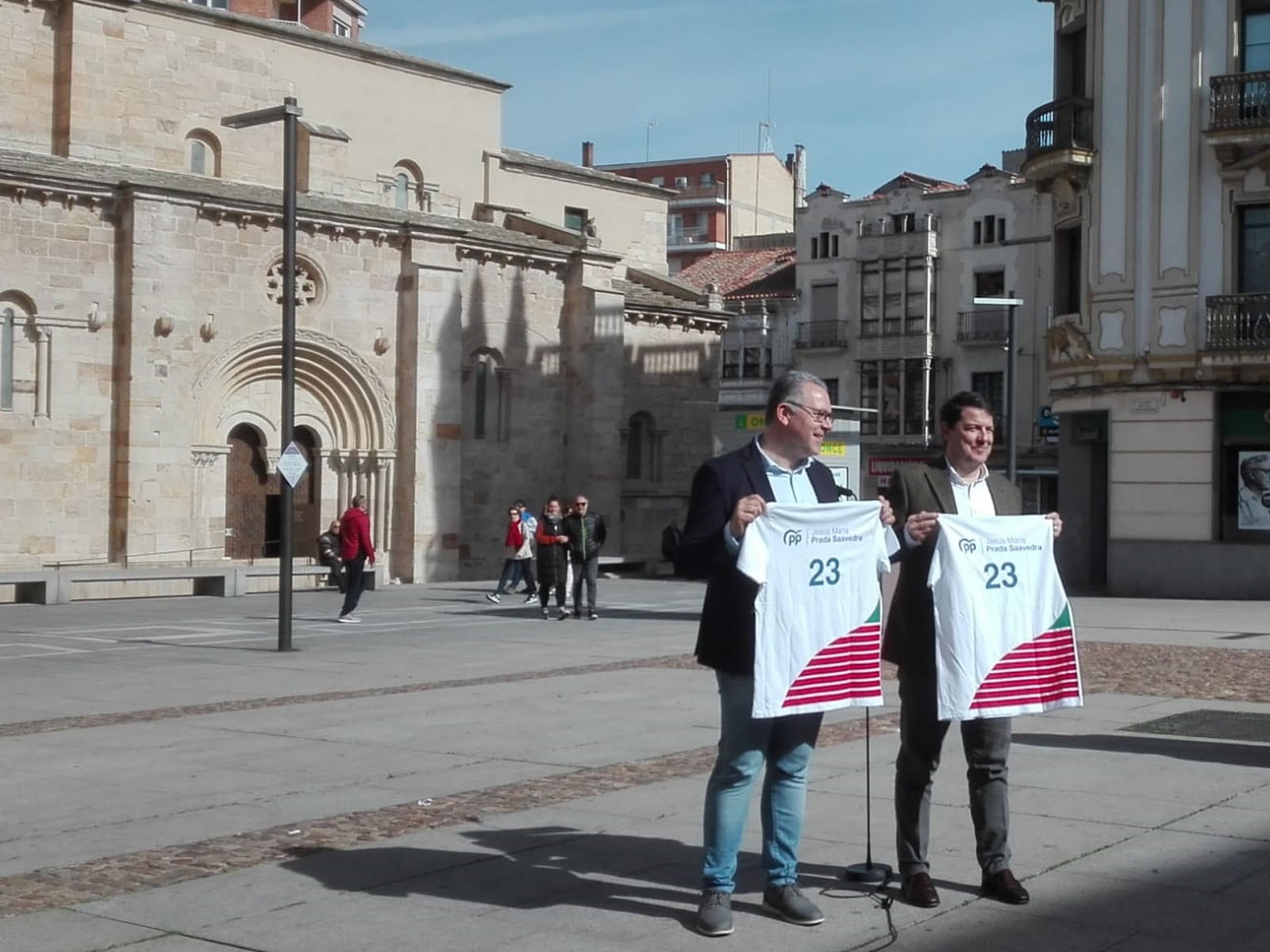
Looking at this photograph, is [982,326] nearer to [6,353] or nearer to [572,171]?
[572,171]

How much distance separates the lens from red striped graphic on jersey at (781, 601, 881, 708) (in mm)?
6246

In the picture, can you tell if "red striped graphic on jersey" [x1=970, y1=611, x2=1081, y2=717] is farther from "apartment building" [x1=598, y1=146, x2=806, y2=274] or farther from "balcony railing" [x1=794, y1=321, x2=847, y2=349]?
"apartment building" [x1=598, y1=146, x2=806, y2=274]

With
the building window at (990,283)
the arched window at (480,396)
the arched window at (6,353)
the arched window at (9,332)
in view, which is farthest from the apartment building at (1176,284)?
the building window at (990,283)

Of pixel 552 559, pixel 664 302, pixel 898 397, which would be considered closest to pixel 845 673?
pixel 552 559

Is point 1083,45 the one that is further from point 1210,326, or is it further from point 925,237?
point 925,237

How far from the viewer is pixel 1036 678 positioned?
22.8 ft

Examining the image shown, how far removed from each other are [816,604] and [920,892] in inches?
45.3

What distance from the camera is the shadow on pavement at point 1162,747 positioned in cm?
1048

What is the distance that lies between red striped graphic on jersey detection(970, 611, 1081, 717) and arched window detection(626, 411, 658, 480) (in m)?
37.0

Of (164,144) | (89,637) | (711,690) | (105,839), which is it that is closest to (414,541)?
(164,144)

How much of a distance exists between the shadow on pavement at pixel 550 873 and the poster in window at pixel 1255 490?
968 inches

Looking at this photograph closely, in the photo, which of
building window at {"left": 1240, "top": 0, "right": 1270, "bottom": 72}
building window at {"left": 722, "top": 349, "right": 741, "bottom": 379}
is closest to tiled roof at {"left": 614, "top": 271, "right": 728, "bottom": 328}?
building window at {"left": 1240, "top": 0, "right": 1270, "bottom": 72}

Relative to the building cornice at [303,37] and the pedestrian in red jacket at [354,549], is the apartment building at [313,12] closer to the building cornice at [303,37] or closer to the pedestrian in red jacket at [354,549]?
the building cornice at [303,37]

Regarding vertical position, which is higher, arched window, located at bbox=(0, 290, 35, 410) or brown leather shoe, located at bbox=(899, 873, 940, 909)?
arched window, located at bbox=(0, 290, 35, 410)
